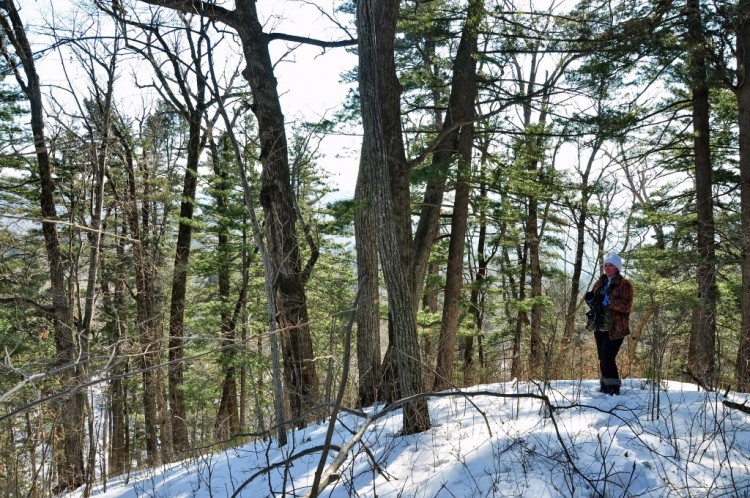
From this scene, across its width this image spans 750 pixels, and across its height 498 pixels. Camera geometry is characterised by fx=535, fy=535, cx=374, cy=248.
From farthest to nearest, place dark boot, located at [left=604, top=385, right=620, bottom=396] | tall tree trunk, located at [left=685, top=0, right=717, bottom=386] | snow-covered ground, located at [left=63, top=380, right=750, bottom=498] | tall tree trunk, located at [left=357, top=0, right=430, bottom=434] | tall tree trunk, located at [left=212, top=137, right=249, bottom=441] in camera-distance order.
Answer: tall tree trunk, located at [left=212, top=137, right=249, bottom=441]
tall tree trunk, located at [left=685, top=0, right=717, bottom=386]
dark boot, located at [left=604, top=385, right=620, bottom=396]
tall tree trunk, located at [left=357, top=0, right=430, bottom=434]
snow-covered ground, located at [left=63, top=380, right=750, bottom=498]

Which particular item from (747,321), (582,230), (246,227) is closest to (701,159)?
(747,321)

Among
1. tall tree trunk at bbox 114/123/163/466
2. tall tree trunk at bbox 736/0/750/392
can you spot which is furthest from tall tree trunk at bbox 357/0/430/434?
tall tree trunk at bbox 114/123/163/466

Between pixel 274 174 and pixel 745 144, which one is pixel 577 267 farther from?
pixel 274 174

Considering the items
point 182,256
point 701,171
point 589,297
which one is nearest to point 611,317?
point 589,297

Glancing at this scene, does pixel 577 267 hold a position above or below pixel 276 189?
below

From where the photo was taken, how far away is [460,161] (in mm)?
10055

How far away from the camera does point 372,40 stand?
567 cm

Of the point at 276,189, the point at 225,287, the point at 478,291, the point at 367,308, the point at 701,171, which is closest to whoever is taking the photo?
the point at 367,308

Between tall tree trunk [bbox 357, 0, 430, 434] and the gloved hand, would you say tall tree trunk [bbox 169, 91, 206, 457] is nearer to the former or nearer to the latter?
tall tree trunk [bbox 357, 0, 430, 434]

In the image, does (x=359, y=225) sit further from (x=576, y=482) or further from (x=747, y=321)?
(x=747, y=321)

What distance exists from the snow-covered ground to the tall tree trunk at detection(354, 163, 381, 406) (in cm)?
155

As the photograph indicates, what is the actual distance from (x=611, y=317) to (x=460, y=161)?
4722 mm

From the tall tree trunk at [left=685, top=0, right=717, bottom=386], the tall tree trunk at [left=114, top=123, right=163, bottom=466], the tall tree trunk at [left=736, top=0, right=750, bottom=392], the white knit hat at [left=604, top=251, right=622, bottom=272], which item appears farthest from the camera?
the tall tree trunk at [left=114, top=123, right=163, bottom=466]

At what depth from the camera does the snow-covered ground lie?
389 centimetres
